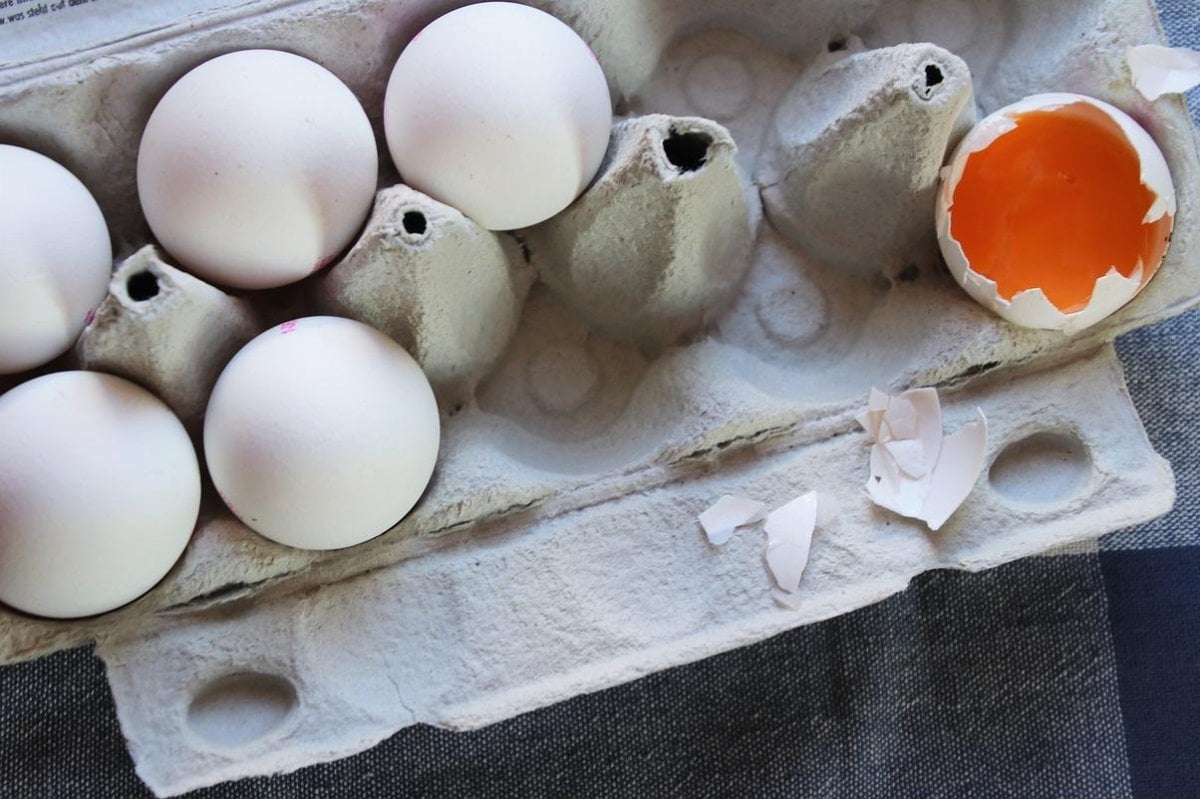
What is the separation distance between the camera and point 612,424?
899 millimetres

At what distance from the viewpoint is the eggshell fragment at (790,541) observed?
2.62ft

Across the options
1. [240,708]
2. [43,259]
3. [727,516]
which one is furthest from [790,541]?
[43,259]

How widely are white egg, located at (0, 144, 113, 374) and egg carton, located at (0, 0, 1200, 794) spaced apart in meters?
0.05

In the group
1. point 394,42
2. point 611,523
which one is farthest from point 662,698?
point 394,42

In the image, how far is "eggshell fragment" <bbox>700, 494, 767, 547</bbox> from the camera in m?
0.81

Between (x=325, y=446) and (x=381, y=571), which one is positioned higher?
(x=325, y=446)

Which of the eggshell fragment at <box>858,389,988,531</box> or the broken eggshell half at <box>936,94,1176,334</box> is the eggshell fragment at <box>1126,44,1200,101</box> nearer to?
the broken eggshell half at <box>936,94,1176,334</box>

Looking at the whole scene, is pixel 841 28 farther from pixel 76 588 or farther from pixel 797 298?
pixel 76 588

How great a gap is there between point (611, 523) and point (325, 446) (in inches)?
8.9

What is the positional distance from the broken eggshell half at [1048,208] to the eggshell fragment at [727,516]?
24 centimetres

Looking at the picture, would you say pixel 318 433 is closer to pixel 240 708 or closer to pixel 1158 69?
pixel 240 708

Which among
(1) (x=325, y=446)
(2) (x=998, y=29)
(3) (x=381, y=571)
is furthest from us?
(2) (x=998, y=29)

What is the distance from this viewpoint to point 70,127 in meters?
0.81

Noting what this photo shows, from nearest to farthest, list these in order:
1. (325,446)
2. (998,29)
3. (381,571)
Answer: (325,446), (381,571), (998,29)
